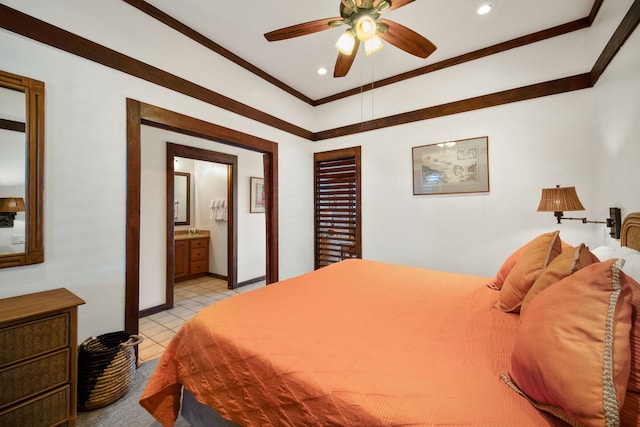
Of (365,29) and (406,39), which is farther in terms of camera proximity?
(406,39)

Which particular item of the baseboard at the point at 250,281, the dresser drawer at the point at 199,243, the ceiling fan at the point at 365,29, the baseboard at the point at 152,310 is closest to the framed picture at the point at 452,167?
the ceiling fan at the point at 365,29

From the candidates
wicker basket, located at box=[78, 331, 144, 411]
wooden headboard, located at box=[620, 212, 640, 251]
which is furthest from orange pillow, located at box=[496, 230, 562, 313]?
wicker basket, located at box=[78, 331, 144, 411]

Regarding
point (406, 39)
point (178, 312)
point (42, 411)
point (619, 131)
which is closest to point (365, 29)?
point (406, 39)

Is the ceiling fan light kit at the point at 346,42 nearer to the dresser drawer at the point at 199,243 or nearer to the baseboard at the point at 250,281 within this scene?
the baseboard at the point at 250,281

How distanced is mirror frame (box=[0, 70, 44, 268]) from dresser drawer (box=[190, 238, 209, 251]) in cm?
328

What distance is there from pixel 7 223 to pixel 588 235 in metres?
4.36

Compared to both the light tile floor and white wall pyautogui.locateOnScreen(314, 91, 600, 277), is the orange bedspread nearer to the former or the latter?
white wall pyautogui.locateOnScreen(314, 91, 600, 277)

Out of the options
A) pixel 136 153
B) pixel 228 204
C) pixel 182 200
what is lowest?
pixel 228 204

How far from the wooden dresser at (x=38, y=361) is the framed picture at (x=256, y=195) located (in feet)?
10.5

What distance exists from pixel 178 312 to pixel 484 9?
4.60 meters

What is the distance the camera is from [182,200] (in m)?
5.24

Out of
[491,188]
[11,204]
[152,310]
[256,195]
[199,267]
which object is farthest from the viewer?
[199,267]

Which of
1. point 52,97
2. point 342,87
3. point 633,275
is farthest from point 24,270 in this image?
point 342,87

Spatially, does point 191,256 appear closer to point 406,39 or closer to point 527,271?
point 406,39
